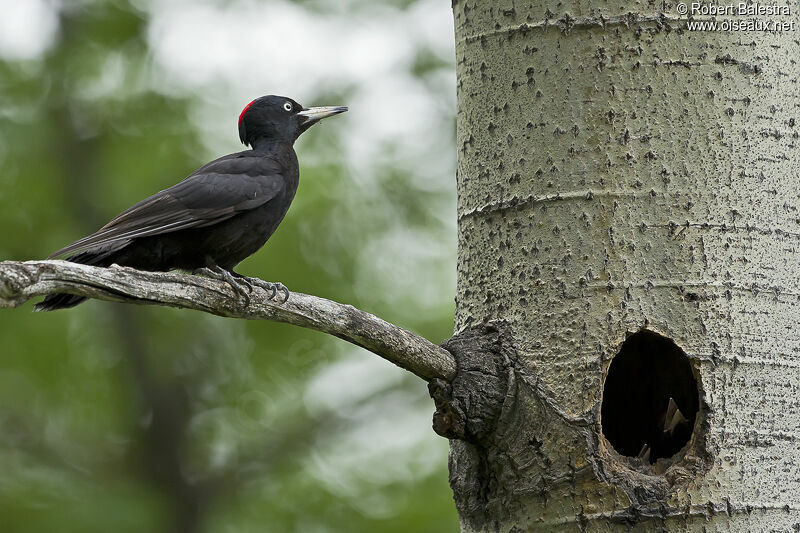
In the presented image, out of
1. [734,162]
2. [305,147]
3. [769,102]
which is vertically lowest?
[734,162]

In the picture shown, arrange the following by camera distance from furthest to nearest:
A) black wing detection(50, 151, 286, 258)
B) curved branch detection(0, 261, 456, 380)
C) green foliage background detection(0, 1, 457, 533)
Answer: green foliage background detection(0, 1, 457, 533)
black wing detection(50, 151, 286, 258)
curved branch detection(0, 261, 456, 380)

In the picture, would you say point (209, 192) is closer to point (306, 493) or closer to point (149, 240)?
point (149, 240)

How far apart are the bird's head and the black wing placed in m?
0.43

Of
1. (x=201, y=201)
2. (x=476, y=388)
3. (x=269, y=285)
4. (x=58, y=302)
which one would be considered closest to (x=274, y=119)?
(x=201, y=201)

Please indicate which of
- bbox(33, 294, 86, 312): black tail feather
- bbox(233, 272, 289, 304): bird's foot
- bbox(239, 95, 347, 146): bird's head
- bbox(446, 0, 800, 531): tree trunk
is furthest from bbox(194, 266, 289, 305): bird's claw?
bbox(239, 95, 347, 146): bird's head

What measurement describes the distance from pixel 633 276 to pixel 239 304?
99 cm

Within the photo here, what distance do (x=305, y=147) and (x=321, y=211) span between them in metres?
0.53

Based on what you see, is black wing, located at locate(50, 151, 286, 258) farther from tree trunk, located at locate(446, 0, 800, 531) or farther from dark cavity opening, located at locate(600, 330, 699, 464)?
dark cavity opening, located at locate(600, 330, 699, 464)

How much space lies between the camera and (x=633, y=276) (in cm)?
238

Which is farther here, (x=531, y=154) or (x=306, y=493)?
(x=306, y=493)

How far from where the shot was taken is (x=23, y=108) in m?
5.72

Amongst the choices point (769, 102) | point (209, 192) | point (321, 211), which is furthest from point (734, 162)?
point (321, 211)

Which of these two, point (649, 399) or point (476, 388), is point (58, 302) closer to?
point (476, 388)

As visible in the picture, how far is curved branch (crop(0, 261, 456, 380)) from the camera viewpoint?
82.0 inches
